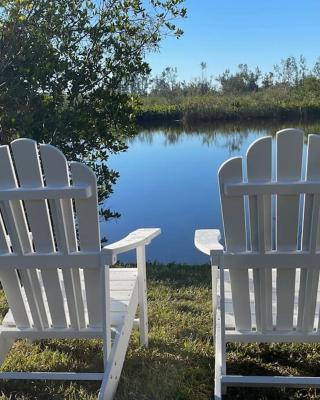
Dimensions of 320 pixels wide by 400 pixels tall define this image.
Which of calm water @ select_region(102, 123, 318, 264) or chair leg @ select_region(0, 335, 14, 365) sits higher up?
chair leg @ select_region(0, 335, 14, 365)

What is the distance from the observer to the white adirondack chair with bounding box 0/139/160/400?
1937 millimetres

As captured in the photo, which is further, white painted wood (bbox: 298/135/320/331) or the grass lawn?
the grass lawn

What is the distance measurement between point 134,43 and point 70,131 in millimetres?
1095

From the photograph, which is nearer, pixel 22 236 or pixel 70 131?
pixel 22 236

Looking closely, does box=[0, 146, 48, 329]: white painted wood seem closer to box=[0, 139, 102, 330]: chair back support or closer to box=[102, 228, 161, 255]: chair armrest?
box=[0, 139, 102, 330]: chair back support

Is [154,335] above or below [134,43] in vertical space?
below

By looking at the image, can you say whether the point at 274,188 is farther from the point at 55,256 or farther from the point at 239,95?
the point at 239,95

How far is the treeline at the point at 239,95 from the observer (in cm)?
2105

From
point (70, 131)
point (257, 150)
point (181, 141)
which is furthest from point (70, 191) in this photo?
point (181, 141)

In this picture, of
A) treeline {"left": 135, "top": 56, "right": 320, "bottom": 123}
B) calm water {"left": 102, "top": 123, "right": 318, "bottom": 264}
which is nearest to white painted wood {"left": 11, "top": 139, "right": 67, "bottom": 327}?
calm water {"left": 102, "top": 123, "right": 318, "bottom": 264}

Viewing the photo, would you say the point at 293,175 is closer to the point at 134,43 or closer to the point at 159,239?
the point at 134,43

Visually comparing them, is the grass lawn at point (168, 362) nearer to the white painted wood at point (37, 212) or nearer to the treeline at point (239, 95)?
the white painted wood at point (37, 212)

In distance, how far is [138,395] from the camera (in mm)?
2012

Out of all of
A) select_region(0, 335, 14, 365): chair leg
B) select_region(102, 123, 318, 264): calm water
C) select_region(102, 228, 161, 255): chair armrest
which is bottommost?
select_region(102, 123, 318, 264): calm water
